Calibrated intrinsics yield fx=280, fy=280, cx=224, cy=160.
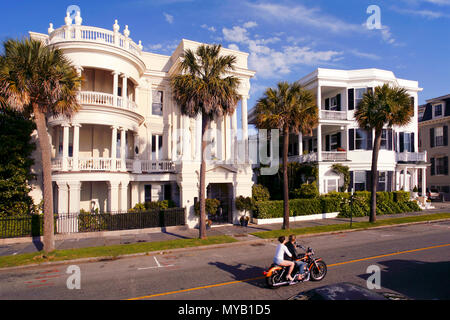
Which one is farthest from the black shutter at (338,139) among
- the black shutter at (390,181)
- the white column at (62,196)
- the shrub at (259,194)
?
the white column at (62,196)

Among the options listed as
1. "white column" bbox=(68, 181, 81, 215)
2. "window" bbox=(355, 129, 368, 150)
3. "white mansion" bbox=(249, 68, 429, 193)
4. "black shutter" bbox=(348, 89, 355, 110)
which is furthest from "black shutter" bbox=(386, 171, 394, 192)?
"white column" bbox=(68, 181, 81, 215)

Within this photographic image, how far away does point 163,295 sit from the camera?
28.1ft

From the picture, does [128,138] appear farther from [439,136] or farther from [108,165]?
[439,136]

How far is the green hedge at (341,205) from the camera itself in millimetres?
22547

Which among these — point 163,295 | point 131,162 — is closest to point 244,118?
point 131,162

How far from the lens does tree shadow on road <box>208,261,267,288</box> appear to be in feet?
31.7

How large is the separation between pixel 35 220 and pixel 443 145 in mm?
46463

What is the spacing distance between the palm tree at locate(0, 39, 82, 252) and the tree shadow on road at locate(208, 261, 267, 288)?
894cm

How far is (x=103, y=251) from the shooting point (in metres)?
14.2

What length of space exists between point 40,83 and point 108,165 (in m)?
8.16

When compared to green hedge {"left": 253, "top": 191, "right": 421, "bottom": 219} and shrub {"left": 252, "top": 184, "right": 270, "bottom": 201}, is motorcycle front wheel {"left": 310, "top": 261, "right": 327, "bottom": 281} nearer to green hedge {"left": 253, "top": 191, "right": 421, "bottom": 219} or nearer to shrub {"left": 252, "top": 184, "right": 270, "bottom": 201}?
green hedge {"left": 253, "top": 191, "right": 421, "bottom": 219}

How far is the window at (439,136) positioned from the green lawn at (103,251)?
36.8 meters

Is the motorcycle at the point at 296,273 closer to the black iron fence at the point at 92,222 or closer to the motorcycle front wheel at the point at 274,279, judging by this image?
the motorcycle front wheel at the point at 274,279
